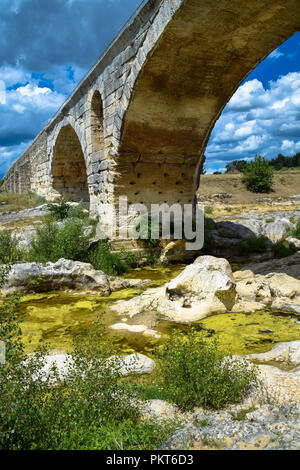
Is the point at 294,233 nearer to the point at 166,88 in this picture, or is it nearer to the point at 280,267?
the point at 280,267

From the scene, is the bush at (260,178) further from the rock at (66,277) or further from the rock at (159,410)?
the rock at (159,410)

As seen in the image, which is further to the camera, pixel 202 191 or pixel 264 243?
pixel 202 191

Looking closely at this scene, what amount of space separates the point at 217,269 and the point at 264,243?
15.0ft

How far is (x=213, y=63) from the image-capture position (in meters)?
7.21

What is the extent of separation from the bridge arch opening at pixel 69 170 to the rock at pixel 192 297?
10.5 m

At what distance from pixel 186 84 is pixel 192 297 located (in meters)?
4.85

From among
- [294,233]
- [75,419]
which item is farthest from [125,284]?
[294,233]

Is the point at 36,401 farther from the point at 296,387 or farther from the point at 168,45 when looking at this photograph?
the point at 168,45

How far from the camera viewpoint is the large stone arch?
5996 mm

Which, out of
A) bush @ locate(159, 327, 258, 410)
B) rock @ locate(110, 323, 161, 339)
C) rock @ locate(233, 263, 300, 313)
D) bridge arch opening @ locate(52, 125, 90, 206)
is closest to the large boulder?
rock @ locate(110, 323, 161, 339)

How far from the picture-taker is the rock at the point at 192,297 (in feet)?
16.9

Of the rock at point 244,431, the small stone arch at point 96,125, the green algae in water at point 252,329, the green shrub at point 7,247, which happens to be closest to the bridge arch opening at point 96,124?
the small stone arch at point 96,125

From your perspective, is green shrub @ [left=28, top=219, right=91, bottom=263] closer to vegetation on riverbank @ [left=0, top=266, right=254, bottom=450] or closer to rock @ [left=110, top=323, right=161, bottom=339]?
rock @ [left=110, top=323, right=161, bottom=339]
